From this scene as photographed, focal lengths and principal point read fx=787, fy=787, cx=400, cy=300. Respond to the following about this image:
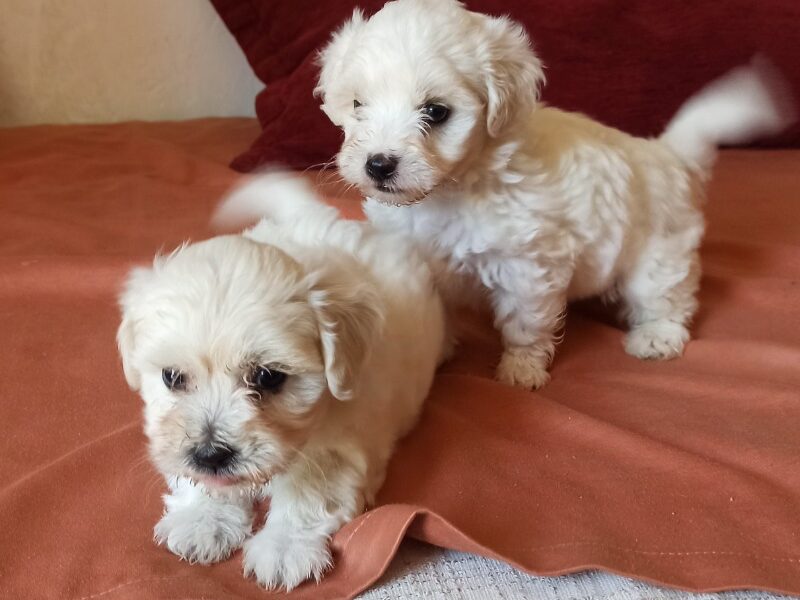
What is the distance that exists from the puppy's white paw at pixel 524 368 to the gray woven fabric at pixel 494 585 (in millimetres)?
657

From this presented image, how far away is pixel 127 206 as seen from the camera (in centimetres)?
275

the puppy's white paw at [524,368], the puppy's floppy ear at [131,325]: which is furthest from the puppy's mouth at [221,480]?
the puppy's white paw at [524,368]

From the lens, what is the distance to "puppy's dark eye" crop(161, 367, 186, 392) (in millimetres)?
1284

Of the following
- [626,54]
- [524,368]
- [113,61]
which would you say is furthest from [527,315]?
[113,61]

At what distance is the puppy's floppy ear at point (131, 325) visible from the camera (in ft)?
4.46

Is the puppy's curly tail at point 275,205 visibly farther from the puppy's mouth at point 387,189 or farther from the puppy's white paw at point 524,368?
the puppy's white paw at point 524,368

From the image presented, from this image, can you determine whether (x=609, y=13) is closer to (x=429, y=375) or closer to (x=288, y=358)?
(x=429, y=375)

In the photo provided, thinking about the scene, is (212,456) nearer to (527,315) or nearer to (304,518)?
(304,518)

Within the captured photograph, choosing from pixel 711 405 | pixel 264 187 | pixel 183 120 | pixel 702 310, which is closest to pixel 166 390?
pixel 264 187

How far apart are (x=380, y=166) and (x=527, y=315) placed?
55cm

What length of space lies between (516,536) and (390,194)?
0.76 metres

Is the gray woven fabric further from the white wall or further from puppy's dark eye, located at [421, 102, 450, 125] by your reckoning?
the white wall

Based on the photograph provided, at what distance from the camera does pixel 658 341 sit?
2.05 m

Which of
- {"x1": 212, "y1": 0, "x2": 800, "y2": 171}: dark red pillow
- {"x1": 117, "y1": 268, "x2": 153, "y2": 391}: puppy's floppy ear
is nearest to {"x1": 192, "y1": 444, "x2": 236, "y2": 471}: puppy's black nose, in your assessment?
{"x1": 117, "y1": 268, "x2": 153, "y2": 391}: puppy's floppy ear
